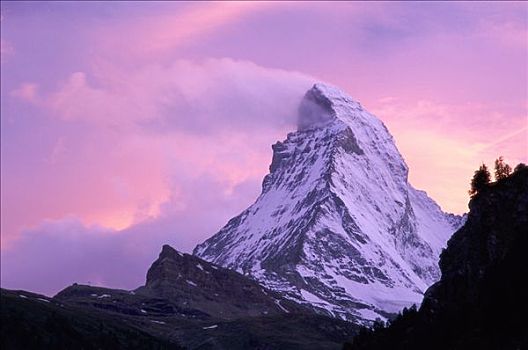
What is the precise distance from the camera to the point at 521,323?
17362 centimetres

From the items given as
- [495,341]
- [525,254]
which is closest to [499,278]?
[525,254]

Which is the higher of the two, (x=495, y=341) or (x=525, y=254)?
(x=525, y=254)

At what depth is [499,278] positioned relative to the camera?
199375mm

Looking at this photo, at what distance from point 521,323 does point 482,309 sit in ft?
66.8

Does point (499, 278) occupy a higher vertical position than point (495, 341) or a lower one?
higher

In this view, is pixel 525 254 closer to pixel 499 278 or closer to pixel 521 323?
pixel 499 278

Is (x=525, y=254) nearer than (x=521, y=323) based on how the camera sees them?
No

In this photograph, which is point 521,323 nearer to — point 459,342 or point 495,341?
point 495,341

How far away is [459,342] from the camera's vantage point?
630 feet

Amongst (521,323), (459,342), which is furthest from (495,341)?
(459,342)

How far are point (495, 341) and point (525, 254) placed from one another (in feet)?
94.4

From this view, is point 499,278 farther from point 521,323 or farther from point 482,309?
point 521,323

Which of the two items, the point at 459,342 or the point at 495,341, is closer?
the point at 495,341

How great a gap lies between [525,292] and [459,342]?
50.8ft
